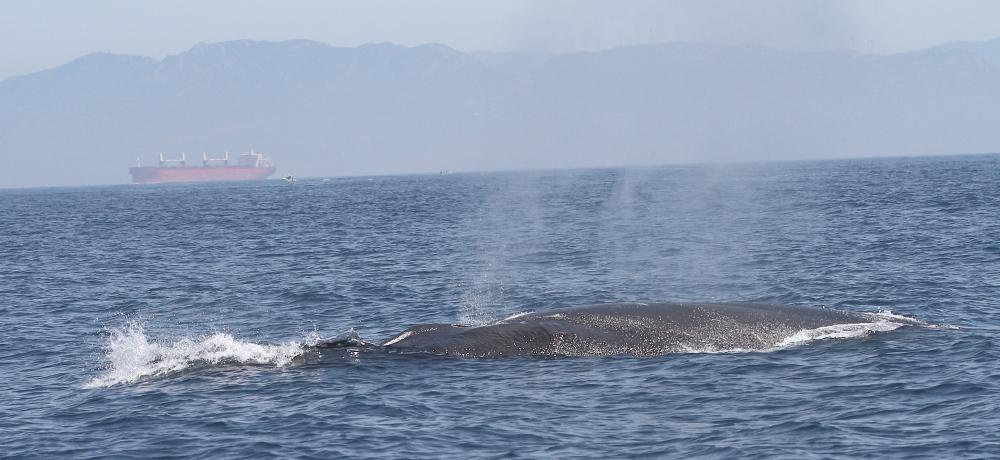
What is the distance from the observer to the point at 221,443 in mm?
19453

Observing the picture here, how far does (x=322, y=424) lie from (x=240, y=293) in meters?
22.2

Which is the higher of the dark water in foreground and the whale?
the whale

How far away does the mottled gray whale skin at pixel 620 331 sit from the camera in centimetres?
2556

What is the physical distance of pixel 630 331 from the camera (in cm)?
2630

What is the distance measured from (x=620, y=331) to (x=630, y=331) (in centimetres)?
22

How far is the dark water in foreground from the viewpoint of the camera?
19.5m

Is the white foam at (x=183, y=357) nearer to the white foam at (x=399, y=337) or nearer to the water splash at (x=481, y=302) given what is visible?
A: the white foam at (x=399, y=337)

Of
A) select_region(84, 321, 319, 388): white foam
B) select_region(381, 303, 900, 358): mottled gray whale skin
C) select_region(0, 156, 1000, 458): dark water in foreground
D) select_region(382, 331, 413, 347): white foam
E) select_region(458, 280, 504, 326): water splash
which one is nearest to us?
select_region(0, 156, 1000, 458): dark water in foreground

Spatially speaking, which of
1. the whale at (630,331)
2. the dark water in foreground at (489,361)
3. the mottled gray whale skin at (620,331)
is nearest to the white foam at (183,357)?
the dark water in foreground at (489,361)

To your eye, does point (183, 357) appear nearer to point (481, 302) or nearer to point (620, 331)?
point (620, 331)

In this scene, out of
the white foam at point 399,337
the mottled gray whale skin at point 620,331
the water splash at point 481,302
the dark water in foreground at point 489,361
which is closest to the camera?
the dark water in foreground at point 489,361

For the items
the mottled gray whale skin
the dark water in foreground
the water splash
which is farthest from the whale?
the water splash

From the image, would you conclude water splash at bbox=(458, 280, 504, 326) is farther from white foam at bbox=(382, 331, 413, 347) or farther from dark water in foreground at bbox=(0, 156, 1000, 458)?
white foam at bbox=(382, 331, 413, 347)

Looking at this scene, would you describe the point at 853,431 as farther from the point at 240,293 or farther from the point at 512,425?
the point at 240,293
